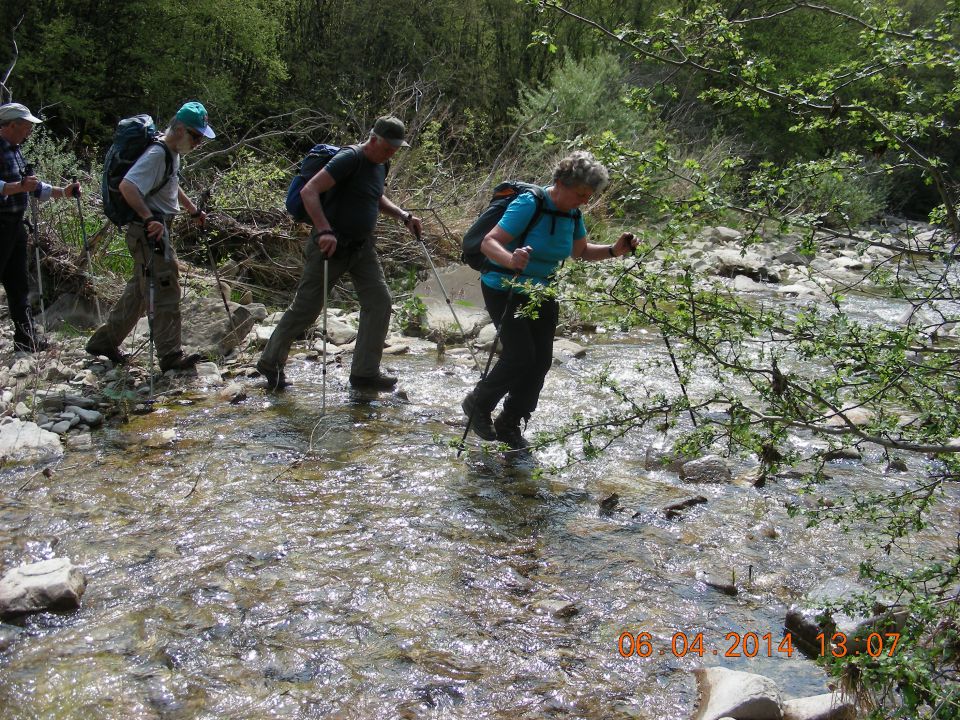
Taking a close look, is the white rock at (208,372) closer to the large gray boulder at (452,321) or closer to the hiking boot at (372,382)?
the hiking boot at (372,382)

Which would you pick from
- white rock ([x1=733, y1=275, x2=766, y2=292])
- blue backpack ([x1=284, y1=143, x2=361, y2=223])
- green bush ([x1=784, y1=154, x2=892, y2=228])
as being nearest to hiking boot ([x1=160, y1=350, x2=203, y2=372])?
blue backpack ([x1=284, y1=143, x2=361, y2=223])

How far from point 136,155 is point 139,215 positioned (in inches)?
18.4

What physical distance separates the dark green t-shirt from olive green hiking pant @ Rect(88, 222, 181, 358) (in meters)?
1.37

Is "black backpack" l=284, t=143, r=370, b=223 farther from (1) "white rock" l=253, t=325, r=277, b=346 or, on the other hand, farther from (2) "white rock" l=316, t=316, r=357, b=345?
(2) "white rock" l=316, t=316, r=357, b=345

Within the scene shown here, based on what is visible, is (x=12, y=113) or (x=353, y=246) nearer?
(x=12, y=113)

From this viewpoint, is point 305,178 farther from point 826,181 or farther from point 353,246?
point 826,181

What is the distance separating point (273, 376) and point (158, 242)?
1.41m

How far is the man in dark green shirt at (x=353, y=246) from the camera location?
6.24 metres

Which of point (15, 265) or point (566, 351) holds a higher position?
point (15, 265)

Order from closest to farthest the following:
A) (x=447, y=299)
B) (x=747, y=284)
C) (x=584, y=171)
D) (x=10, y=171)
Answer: (x=584, y=171), (x=10, y=171), (x=447, y=299), (x=747, y=284)

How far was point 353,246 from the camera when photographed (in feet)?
22.1

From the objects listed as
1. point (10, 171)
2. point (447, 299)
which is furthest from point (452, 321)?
point (10, 171)

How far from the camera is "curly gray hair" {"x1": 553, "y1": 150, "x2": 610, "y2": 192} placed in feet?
16.0

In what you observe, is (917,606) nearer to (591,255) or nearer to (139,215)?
(591,255)
